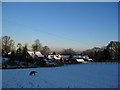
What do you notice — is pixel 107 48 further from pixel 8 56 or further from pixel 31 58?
pixel 8 56

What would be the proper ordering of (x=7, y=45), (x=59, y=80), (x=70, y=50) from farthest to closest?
(x=70, y=50), (x=7, y=45), (x=59, y=80)

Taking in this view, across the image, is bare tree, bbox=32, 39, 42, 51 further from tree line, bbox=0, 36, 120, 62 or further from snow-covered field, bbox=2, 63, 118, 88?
snow-covered field, bbox=2, 63, 118, 88

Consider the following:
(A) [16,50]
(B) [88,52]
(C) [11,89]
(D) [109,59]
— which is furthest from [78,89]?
(B) [88,52]

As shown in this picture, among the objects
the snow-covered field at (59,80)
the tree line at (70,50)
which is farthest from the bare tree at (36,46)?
the snow-covered field at (59,80)

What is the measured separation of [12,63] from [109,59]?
20.6 m

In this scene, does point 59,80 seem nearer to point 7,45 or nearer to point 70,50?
point 7,45

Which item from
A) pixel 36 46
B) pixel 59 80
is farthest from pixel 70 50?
pixel 59 80

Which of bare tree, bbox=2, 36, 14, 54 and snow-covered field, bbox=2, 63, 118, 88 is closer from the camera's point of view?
snow-covered field, bbox=2, 63, 118, 88

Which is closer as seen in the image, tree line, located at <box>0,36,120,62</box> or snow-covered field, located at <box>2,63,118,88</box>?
snow-covered field, located at <box>2,63,118,88</box>

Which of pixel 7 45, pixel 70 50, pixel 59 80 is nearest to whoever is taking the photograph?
pixel 59 80

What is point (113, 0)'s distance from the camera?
6.66m

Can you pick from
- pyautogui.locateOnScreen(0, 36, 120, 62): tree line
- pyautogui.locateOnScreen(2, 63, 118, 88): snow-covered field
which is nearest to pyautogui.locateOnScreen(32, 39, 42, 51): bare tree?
pyautogui.locateOnScreen(0, 36, 120, 62): tree line

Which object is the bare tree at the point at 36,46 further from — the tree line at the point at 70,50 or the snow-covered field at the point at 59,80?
the snow-covered field at the point at 59,80

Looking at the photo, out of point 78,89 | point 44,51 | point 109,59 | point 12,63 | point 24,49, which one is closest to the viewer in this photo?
point 78,89
